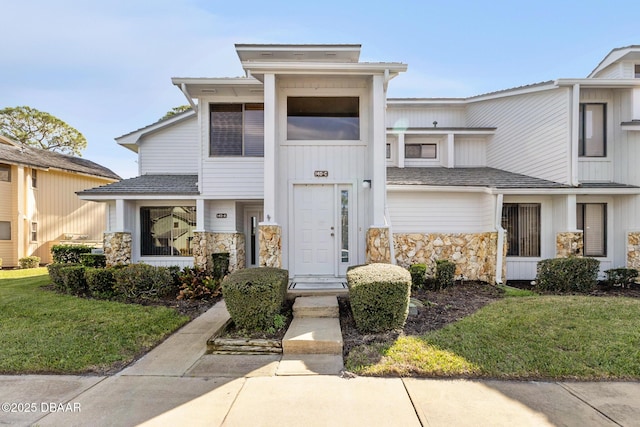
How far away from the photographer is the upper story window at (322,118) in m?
8.05

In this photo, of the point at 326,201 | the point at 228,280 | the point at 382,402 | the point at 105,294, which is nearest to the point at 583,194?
the point at 326,201

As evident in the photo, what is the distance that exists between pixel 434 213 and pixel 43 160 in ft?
59.4

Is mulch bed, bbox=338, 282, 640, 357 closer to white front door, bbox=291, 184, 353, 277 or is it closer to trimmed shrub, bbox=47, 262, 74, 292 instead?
white front door, bbox=291, 184, 353, 277

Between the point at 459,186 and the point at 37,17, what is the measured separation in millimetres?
12396

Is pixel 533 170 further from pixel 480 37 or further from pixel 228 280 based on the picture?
pixel 228 280

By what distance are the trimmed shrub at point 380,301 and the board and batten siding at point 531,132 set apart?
744cm

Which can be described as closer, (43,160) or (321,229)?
(321,229)

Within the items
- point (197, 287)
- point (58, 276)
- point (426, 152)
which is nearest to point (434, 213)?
point (426, 152)

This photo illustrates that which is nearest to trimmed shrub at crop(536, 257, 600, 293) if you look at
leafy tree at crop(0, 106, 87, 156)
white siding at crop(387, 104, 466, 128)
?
white siding at crop(387, 104, 466, 128)

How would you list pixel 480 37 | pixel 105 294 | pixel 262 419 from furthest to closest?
pixel 480 37 < pixel 105 294 < pixel 262 419

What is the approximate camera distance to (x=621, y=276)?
340 inches

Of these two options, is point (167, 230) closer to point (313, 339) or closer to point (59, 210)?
point (313, 339)

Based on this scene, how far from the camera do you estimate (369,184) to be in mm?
7727

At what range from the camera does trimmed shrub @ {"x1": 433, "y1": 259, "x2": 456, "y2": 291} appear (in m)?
8.38
